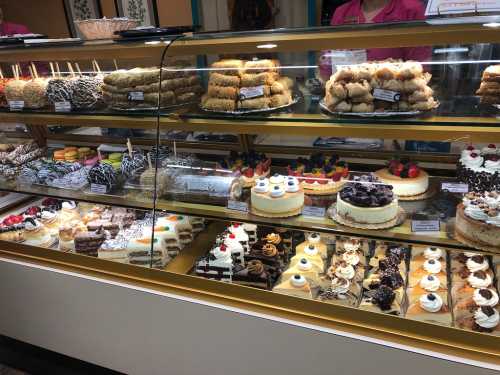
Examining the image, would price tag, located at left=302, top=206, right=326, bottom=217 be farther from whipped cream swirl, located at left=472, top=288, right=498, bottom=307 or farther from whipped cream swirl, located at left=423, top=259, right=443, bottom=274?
whipped cream swirl, located at left=472, top=288, right=498, bottom=307

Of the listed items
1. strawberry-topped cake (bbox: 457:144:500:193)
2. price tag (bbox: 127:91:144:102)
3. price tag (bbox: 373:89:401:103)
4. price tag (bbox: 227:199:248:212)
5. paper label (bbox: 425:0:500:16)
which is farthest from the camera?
price tag (bbox: 127:91:144:102)

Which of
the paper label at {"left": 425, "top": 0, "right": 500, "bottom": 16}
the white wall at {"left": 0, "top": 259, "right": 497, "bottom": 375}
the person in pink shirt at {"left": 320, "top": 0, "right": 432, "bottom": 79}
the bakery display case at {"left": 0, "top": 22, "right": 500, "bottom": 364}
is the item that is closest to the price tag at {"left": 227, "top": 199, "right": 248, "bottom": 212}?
the bakery display case at {"left": 0, "top": 22, "right": 500, "bottom": 364}

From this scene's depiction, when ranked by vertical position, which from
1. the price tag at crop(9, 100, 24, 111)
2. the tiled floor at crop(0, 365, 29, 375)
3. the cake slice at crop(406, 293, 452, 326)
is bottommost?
the tiled floor at crop(0, 365, 29, 375)

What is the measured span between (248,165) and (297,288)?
0.94 metres

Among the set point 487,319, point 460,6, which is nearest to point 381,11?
point 460,6

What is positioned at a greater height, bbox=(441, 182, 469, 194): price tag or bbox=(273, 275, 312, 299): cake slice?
bbox=(441, 182, 469, 194): price tag

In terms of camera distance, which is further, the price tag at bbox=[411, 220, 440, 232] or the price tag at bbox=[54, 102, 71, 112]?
the price tag at bbox=[54, 102, 71, 112]

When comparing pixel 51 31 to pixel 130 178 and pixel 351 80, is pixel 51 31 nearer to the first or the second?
pixel 130 178

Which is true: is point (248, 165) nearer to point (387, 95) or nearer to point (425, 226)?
point (387, 95)

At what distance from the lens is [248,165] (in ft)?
9.73

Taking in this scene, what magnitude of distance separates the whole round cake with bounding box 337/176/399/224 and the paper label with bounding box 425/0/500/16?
94 centimetres

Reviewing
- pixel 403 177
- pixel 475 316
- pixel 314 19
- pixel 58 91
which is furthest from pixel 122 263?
pixel 314 19

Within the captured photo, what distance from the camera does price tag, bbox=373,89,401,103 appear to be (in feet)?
7.22

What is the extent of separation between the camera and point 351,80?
2314mm
